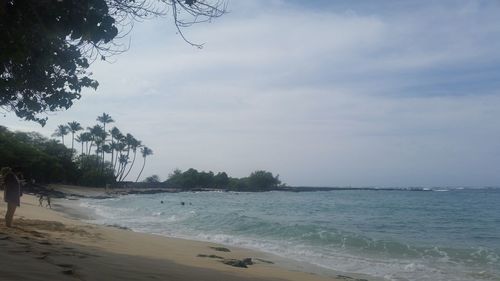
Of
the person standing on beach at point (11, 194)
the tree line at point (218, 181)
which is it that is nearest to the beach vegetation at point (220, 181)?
the tree line at point (218, 181)

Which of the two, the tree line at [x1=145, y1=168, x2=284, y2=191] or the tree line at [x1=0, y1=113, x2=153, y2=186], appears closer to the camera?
the tree line at [x1=0, y1=113, x2=153, y2=186]

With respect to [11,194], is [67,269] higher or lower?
lower

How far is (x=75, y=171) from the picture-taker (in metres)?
81.6

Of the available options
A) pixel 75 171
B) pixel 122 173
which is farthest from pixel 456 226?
pixel 122 173

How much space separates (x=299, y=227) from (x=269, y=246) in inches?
250

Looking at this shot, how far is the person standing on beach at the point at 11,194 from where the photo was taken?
1120 cm

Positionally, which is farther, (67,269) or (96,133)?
(96,133)

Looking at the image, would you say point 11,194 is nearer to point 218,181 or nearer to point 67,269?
point 67,269

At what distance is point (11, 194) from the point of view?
11781 mm

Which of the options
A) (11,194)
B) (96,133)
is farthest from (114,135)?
(11,194)

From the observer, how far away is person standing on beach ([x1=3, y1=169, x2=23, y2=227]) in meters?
11.2

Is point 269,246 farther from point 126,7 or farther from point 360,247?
point 126,7

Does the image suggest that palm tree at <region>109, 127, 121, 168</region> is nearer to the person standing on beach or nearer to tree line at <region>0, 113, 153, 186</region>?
tree line at <region>0, 113, 153, 186</region>

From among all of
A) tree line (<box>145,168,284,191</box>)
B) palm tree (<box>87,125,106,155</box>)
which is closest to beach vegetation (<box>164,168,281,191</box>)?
tree line (<box>145,168,284,191</box>)
